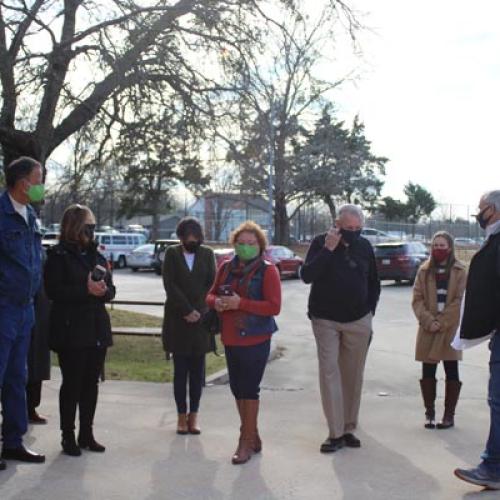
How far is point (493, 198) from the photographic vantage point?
526cm

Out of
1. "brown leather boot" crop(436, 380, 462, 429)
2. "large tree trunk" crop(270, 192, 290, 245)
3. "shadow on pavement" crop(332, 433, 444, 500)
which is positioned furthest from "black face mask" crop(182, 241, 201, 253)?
"large tree trunk" crop(270, 192, 290, 245)

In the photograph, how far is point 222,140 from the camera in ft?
42.0

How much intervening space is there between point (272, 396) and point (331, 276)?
8.22 feet

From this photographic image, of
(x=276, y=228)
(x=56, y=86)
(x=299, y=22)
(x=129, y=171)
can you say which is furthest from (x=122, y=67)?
(x=276, y=228)

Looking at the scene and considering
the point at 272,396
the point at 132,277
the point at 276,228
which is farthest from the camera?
the point at 276,228

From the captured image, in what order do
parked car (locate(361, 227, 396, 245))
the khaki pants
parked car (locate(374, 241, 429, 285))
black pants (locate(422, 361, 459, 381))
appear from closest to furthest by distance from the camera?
the khaki pants → black pants (locate(422, 361, 459, 381)) → parked car (locate(374, 241, 429, 285)) → parked car (locate(361, 227, 396, 245))

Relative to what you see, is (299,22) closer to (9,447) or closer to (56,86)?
(56,86)

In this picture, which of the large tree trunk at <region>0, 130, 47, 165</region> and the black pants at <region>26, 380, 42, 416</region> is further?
the large tree trunk at <region>0, 130, 47, 165</region>

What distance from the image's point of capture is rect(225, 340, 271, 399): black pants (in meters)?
5.63

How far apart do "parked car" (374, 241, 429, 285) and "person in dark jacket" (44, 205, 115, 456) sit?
71.5 feet

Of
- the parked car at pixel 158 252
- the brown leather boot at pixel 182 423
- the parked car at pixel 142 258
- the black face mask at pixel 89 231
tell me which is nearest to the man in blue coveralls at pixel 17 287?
the black face mask at pixel 89 231

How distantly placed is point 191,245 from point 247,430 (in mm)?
1775

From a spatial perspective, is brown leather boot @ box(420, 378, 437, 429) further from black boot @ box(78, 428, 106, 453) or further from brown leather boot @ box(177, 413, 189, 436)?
black boot @ box(78, 428, 106, 453)

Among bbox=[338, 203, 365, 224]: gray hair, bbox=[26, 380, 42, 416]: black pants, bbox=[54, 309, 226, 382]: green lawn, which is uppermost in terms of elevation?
bbox=[338, 203, 365, 224]: gray hair
